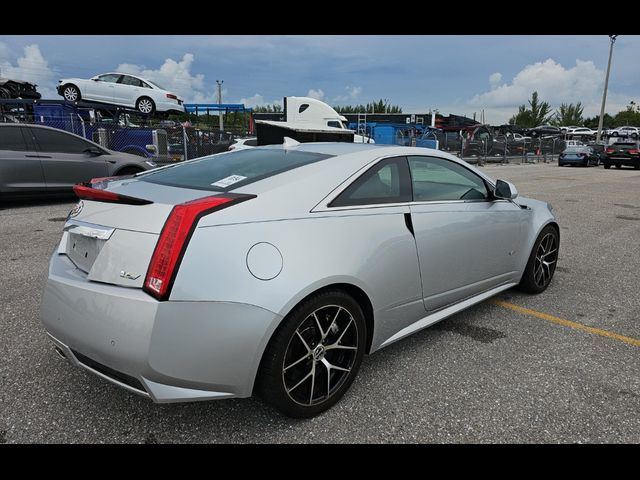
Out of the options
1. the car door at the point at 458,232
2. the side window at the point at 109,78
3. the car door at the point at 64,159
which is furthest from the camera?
the side window at the point at 109,78

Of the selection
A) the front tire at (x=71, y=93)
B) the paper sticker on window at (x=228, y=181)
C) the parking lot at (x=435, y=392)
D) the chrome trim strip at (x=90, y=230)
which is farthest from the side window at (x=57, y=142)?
the front tire at (x=71, y=93)

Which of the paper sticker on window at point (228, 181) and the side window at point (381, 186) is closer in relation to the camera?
the paper sticker on window at point (228, 181)

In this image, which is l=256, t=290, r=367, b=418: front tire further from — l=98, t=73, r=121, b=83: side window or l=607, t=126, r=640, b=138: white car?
l=607, t=126, r=640, b=138: white car

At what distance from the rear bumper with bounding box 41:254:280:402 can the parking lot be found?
40 centimetres

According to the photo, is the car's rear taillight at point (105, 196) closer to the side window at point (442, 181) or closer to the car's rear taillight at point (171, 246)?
the car's rear taillight at point (171, 246)

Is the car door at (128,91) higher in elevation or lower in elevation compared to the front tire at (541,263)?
higher

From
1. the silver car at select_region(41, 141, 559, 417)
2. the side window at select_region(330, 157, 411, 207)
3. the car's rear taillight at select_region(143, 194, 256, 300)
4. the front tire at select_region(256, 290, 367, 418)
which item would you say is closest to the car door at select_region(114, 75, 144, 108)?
the silver car at select_region(41, 141, 559, 417)

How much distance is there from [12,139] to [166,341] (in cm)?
796

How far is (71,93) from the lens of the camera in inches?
620

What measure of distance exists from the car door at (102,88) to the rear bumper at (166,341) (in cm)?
1613

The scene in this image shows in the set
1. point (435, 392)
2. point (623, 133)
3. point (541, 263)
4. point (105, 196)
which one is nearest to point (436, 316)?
point (435, 392)

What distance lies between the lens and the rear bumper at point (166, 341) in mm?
1917
